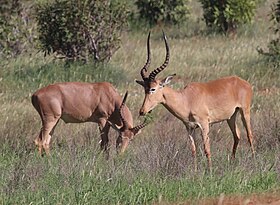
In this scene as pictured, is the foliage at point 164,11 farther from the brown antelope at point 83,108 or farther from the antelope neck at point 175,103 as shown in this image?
the antelope neck at point 175,103

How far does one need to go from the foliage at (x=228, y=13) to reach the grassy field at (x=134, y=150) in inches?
187

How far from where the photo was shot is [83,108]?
1290 cm

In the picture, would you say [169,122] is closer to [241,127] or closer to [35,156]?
[241,127]

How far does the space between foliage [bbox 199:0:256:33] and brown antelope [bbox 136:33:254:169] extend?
14284 mm

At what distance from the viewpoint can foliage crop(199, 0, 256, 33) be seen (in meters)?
26.4

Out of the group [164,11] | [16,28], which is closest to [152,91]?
[16,28]

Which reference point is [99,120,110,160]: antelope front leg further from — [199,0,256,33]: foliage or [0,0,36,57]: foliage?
[199,0,256,33]: foliage

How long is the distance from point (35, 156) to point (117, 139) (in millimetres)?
2087

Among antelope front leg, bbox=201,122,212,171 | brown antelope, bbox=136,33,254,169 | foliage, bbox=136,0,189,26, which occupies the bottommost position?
foliage, bbox=136,0,189,26

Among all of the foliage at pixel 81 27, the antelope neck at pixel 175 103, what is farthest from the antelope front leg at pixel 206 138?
the foliage at pixel 81 27

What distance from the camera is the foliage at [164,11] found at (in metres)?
29.5

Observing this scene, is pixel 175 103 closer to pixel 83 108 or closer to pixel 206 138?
pixel 206 138

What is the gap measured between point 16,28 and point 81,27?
159 inches

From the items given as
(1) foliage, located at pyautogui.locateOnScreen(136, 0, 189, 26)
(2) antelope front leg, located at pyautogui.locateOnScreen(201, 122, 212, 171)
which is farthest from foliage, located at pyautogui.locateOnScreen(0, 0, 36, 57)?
(2) antelope front leg, located at pyautogui.locateOnScreen(201, 122, 212, 171)
